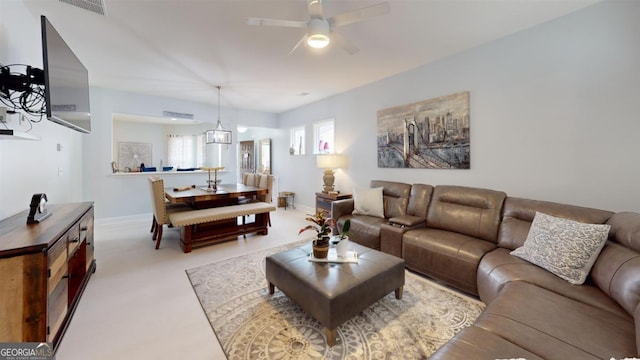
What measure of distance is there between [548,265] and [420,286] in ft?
3.34

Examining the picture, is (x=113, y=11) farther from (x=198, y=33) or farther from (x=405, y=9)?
(x=405, y=9)

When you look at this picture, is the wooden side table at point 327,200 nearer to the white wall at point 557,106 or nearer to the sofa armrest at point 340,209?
the sofa armrest at point 340,209

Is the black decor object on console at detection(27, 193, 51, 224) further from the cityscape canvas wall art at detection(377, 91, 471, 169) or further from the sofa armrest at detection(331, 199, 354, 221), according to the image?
the cityscape canvas wall art at detection(377, 91, 471, 169)

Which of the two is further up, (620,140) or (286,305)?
(620,140)

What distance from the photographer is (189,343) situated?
169 cm

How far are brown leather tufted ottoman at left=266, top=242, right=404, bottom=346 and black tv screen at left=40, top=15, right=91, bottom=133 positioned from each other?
1900 mm

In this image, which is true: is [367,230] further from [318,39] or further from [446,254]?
[318,39]

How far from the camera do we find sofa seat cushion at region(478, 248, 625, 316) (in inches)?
57.5

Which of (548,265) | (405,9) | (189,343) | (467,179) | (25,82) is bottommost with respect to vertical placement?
(189,343)

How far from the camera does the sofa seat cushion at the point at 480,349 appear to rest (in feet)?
3.39

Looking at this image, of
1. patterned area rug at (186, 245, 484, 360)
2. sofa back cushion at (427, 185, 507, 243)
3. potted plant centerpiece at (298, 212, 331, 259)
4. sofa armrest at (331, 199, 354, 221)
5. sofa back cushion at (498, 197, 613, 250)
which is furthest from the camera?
Answer: sofa armrest at (331, 199, 354, 221)

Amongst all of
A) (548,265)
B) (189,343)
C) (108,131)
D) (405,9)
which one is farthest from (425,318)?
(108,131)

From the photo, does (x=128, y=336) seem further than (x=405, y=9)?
No

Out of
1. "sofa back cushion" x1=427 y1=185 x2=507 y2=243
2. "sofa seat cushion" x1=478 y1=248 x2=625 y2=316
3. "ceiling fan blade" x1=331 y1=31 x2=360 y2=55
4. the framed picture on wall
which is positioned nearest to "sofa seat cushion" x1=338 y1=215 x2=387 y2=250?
"sofa back cushion" x1=427 y1=185 x2=507 y2=243
